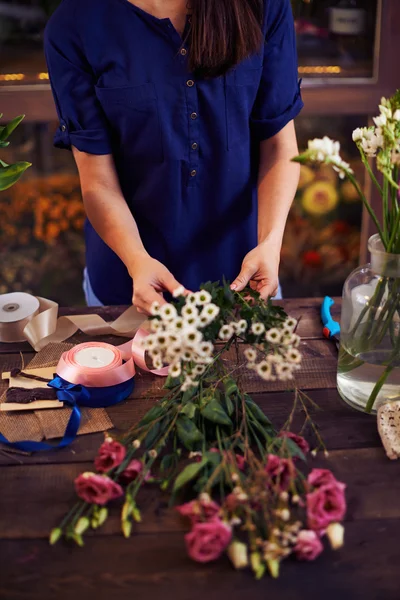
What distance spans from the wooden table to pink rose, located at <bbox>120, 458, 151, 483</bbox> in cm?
3

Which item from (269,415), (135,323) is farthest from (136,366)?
(269,415)

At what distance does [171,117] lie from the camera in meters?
1.46

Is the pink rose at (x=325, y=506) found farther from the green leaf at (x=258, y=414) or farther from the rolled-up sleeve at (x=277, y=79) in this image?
the rolled-up sleeve at (x=277, y=79)

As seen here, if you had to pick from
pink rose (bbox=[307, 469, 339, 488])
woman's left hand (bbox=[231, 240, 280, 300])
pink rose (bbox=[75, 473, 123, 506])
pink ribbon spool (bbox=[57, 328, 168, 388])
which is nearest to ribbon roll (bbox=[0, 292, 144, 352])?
pink ribbon spool (bbox=[57, 328, 168, 388])

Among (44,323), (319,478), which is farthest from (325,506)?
(44,323)

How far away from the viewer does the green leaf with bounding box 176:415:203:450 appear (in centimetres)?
99

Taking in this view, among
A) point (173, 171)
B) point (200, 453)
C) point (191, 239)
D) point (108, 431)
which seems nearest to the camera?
point (200, 453)

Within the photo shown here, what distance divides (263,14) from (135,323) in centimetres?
71

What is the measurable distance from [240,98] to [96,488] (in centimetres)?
94

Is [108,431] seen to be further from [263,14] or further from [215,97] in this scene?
[263,14]

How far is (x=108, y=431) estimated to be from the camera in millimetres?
1091

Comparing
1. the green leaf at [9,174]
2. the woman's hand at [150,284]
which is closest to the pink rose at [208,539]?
the woman's hand at [150,284]

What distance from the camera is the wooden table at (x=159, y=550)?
31.7 inches

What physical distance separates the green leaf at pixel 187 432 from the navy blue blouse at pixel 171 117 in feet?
2.20
